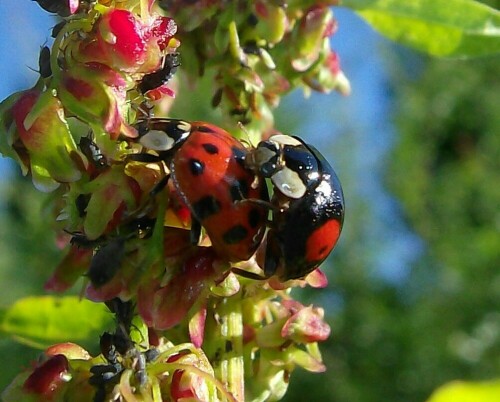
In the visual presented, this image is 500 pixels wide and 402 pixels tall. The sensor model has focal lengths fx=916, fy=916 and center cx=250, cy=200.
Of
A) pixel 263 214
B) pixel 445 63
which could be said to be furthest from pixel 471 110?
pixel 263 214

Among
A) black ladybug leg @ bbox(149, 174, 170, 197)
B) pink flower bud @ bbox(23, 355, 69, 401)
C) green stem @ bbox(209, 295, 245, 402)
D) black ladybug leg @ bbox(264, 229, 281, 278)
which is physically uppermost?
black ladybug leg @ bbox(149, 174, 170, 197)

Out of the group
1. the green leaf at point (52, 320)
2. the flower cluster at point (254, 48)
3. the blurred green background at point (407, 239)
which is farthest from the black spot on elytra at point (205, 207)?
the blurred green background at point (407, 239)

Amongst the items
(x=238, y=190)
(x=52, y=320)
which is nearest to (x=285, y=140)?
(x=238, y=190)

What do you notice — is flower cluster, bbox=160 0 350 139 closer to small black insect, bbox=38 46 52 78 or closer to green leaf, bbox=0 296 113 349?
small black insect, bbox=38 46 52 78

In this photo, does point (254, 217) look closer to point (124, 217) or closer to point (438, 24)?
point (124, 217)

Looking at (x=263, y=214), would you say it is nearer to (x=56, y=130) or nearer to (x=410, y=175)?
(x=56, y=130)

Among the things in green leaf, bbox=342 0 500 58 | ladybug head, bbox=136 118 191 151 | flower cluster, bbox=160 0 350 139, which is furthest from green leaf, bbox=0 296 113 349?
green leaf, bbox=342 0 500 58

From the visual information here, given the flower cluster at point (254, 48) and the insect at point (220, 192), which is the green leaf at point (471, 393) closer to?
the insect at point (220, 192)
